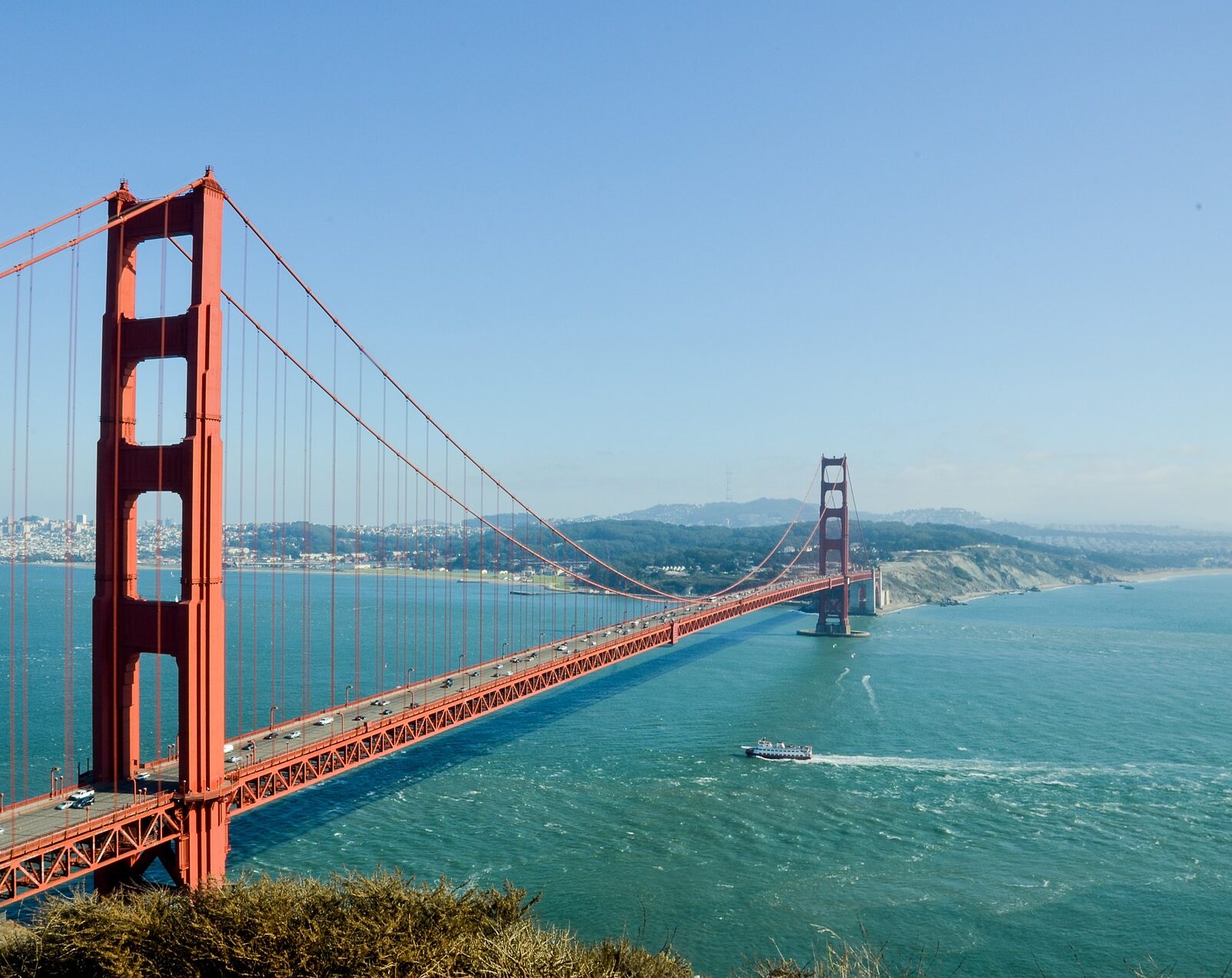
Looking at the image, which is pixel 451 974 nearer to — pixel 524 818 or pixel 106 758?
pixel 106 758

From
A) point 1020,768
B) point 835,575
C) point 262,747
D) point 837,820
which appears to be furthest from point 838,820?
point 835,575

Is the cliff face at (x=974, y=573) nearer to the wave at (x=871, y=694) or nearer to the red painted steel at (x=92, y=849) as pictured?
the wave at (x=871, y=694)

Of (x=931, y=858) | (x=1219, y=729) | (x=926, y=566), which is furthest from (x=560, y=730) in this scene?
(x=926, y=566)

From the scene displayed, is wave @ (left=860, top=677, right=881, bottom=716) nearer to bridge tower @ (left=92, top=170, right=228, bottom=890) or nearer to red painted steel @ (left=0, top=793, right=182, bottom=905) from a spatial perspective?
bridge tower @ (left=92, top=170, right=228, bottom=890)

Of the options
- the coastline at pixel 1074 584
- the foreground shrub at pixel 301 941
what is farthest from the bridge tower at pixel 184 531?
the coastline at pixel 1074 584

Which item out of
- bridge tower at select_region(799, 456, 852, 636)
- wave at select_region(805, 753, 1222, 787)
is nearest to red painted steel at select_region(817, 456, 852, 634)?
bridge tower at select_region(799, 456, 852, 636)

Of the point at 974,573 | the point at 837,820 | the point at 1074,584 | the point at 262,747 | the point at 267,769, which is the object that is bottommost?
the point at 1074,584

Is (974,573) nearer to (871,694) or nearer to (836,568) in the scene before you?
(836,568)
